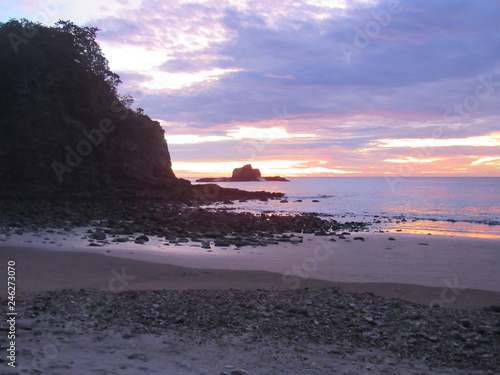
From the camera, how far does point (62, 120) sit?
33438mm

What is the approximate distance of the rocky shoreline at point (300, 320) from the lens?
555 cm

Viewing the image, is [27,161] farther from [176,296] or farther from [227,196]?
[176,296]

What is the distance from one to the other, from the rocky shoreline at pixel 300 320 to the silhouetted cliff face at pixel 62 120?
2553cm

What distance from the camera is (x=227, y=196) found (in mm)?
50719

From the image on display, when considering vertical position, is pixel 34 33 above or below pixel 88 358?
above

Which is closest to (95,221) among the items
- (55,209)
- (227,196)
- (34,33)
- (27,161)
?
(55,209)

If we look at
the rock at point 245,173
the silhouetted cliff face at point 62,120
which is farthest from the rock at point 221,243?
the rock at point 245,173

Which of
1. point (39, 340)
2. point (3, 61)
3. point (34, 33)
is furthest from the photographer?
point (34, 33)

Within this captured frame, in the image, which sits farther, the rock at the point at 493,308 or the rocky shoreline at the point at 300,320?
the rock at the point at 493,308

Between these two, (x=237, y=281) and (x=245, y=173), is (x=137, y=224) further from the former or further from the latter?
(x=245, y=173)

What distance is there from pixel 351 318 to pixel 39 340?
4.34m

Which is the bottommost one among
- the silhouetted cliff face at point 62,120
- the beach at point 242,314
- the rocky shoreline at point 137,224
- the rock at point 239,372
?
the rock at point 239,372

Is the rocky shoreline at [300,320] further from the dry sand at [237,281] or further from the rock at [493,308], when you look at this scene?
the rock at [493,308]

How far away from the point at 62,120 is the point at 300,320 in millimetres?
32157
